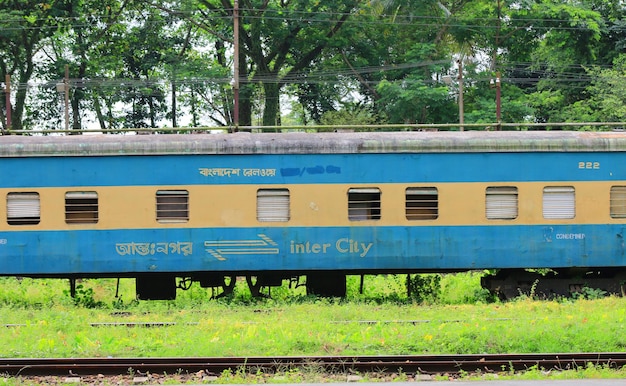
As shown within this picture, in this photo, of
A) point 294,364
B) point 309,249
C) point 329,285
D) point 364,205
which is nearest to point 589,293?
point 364,205

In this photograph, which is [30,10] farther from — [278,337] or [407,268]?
[278,337]

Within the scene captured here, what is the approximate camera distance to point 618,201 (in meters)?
16.8

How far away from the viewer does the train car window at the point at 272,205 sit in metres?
16.5

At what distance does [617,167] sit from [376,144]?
4486 millimetres

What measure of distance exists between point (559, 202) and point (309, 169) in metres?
4.65

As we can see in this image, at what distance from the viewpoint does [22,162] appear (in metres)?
16.3

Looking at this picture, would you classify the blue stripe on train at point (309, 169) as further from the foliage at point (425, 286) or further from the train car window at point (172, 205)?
the foliage at point (425, 286)

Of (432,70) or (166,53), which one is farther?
(166,53)

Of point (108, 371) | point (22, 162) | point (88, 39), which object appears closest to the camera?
point (108, 371)

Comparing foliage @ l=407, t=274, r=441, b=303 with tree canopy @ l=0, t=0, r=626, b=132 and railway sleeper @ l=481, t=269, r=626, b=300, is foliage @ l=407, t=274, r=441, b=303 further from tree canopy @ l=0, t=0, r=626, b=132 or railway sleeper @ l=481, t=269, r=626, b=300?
tree canopy @ l=0, t=0, r=626, b=132

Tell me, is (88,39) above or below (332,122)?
above

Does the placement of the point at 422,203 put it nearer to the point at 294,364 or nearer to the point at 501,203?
the point at 501,203

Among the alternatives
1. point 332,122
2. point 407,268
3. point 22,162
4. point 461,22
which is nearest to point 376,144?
point 407,268

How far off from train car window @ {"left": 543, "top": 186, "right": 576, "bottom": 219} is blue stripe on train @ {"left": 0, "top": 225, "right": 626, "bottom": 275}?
0.79 ft
